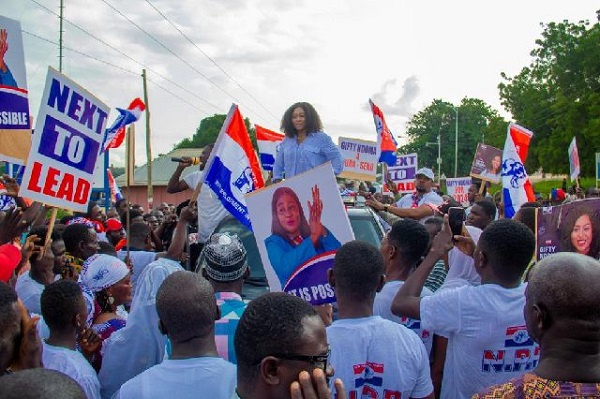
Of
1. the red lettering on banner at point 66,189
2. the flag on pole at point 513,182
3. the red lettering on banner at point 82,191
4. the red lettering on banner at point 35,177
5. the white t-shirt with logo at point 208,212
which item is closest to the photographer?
the red lettering on banner at point 35,177

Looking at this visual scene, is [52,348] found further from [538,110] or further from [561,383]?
[538,110]

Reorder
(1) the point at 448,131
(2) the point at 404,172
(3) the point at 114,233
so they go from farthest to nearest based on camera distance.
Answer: (1) the point at 448,131, (2) the point at 404,172, (3) the point at 114,233

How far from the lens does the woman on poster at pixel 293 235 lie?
13.8 ft

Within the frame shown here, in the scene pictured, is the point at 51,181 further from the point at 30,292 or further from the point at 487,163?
the point at 487,163

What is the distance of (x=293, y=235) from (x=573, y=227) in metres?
1.76

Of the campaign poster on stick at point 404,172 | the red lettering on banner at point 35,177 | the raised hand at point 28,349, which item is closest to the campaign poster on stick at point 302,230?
the red lettering on banner at point 35,177

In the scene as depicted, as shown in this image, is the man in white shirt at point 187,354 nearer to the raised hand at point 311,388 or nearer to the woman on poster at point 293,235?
the raised hand at point 311,388

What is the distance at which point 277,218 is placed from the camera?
4.33 metres

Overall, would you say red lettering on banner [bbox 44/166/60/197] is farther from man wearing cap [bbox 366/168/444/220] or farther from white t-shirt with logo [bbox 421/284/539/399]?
man wearing cap [bbox 366/168/444/220]

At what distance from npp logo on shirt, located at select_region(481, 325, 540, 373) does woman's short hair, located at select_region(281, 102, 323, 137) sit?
397cm

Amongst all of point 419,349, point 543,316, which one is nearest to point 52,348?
point 419,349

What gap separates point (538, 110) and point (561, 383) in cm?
4852

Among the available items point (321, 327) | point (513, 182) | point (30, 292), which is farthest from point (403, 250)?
point (513, 182)

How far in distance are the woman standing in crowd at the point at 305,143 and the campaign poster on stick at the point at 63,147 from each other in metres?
2.12
